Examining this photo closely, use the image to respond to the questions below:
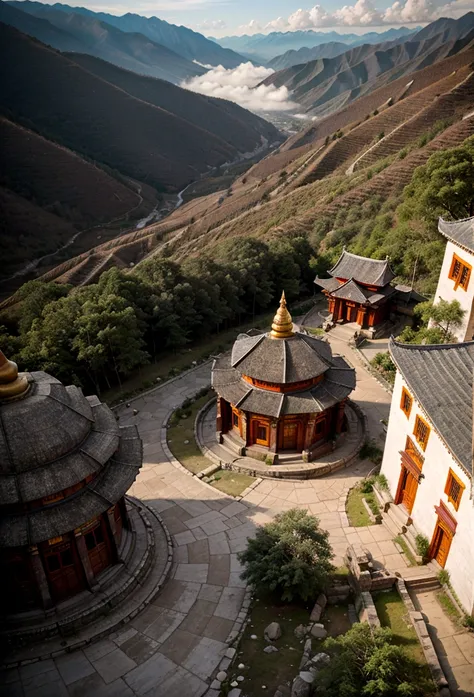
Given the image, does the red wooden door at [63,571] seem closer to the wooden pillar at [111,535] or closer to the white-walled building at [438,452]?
the wooden pillar at [111,535]

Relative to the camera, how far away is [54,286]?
41781 millimetres

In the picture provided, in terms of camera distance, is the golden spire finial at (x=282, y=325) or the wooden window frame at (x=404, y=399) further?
the golden spire finial at (x=282, y=325)

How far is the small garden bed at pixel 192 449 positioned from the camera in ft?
85.8

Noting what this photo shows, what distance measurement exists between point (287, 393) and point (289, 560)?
1065 centimetres

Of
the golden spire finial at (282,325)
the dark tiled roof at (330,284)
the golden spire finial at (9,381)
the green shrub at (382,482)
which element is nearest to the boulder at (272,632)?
the green shrub at (382,482)

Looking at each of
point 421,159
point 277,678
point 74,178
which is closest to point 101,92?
point 74,178

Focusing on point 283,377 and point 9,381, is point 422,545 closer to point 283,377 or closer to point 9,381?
point 283,377

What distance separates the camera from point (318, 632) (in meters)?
17.0

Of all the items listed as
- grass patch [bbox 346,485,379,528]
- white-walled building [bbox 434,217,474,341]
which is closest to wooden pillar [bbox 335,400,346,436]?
grass patch [bbox 346,485,379,528]

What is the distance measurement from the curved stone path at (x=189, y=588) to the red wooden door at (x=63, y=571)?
217 cm

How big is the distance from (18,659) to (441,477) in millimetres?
16975

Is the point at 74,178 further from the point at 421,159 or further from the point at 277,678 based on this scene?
the point at 277,678

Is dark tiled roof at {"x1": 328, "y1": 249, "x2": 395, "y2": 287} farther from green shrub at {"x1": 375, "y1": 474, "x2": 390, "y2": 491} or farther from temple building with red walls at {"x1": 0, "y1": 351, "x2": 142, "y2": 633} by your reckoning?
temple building with red walls at {"x1": 0, "y1": 351, "x2": 142, "y2": 633}

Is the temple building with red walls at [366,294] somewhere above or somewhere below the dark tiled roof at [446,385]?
below
